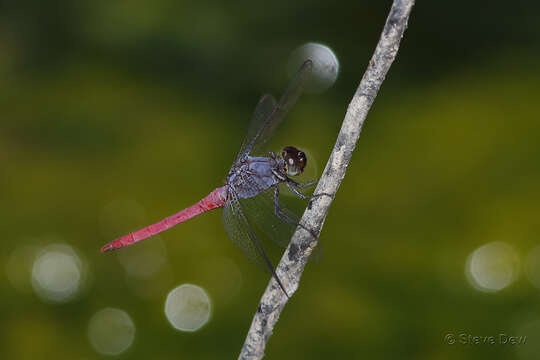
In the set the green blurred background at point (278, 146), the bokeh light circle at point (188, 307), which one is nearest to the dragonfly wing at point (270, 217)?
the green blurred background at point (278, 146)

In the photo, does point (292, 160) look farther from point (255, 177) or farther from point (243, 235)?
point (243, 235)

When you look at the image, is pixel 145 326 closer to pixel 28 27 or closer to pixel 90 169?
pixel 90 169

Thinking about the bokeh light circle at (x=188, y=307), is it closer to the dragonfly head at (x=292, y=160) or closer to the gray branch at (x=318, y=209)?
the dragonfly head at (x=292, y=160)

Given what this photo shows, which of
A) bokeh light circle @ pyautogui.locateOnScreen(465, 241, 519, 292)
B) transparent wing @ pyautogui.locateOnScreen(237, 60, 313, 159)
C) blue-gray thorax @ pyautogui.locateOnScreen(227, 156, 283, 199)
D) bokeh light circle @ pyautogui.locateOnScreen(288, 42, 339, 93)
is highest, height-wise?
bokeh light circle @ pyautogui.locateOnScreen(288, 42, 339, 93)

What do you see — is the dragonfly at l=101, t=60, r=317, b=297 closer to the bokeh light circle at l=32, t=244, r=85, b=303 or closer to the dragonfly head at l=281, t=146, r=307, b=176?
the dragonfly head at l=281, t=146, r=307, b=176

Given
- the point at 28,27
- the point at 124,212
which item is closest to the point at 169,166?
the point at 124,212

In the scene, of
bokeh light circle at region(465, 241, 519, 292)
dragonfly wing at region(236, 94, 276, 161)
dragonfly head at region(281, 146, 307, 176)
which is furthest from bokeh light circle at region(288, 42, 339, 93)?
bokeh light circle at region(465, 241, 519, 292)
